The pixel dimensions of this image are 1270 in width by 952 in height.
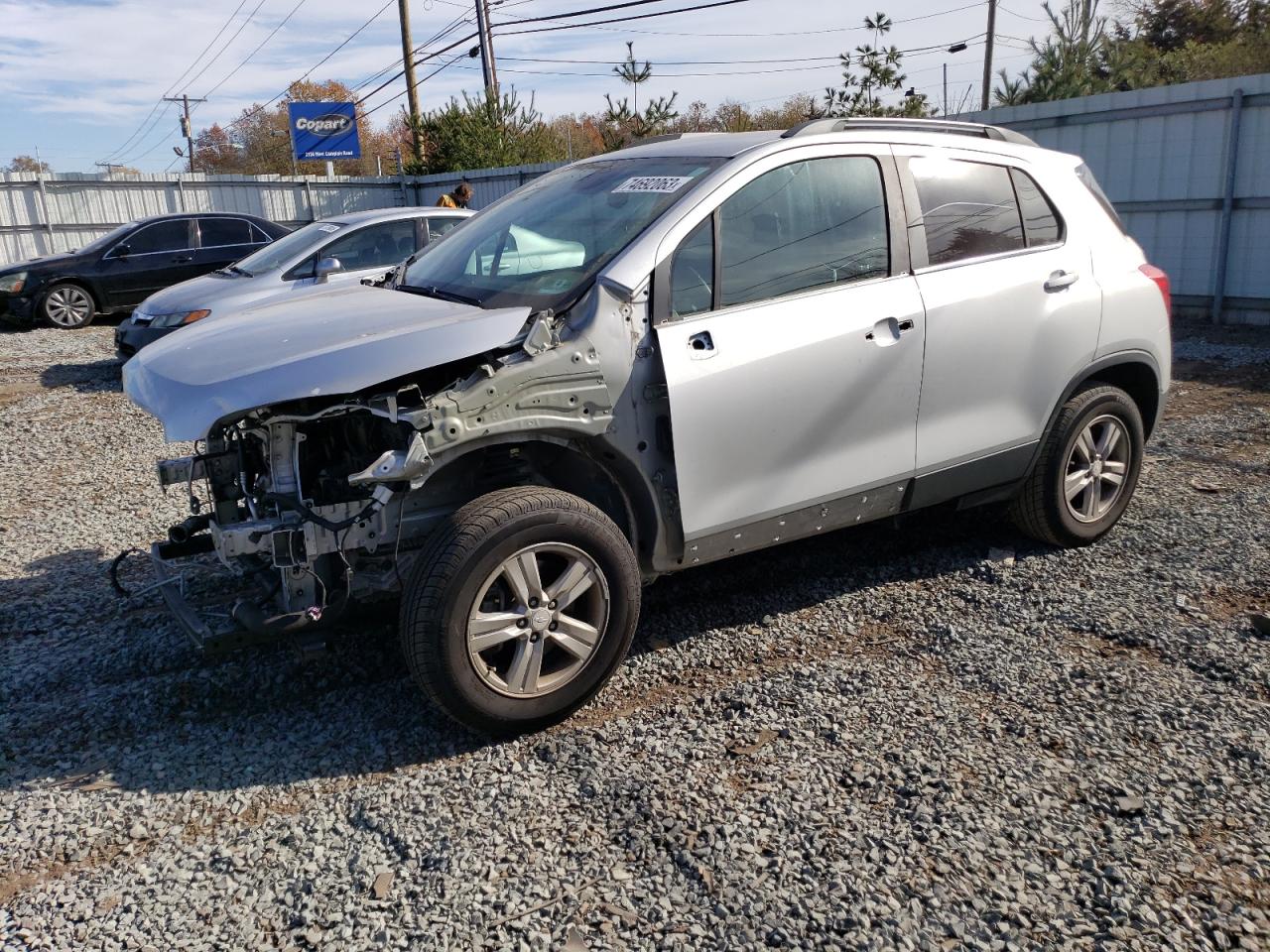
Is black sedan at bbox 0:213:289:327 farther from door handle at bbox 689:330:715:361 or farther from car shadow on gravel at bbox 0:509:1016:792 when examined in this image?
door handle at bbox 689:330:715:361

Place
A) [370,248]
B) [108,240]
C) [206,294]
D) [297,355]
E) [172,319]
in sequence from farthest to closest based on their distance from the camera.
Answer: [108,240], [370,248], [206,294], [172,319], [297,355]

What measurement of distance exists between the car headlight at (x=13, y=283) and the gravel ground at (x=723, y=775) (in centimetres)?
1094

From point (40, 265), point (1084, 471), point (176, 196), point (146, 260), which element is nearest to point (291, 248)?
point (146, 260)

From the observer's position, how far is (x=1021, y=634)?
4.26 metres

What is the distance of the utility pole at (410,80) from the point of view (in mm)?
25500

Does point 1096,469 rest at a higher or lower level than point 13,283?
lower

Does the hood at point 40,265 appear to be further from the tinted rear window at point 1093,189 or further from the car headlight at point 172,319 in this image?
the tinted rear window at point 1093,189

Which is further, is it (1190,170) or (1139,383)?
(1190,170)

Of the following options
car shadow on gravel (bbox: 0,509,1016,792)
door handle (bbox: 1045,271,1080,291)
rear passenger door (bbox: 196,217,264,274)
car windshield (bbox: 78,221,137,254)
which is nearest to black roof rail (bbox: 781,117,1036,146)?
door handle (bbox: 1045,271,1080,291)

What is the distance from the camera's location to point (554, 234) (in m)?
4.22

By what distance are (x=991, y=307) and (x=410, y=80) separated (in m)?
27.2

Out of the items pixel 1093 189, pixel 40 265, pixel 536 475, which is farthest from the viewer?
pixel 40 265

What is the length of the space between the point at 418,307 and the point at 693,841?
7.17 feet

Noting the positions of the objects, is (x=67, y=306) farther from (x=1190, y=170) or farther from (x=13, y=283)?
(x=1190, y=170)
